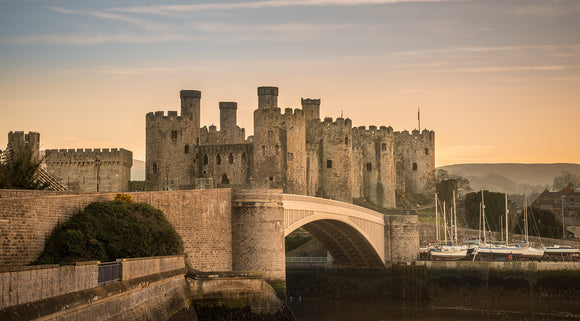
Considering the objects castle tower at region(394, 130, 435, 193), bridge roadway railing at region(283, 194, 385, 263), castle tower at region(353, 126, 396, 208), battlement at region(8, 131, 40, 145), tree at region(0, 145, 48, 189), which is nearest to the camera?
tree at region(0, 145, 48, 189)

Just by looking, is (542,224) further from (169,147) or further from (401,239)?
(169,147)

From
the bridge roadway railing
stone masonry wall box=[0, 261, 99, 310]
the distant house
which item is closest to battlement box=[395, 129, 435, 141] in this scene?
the distant house

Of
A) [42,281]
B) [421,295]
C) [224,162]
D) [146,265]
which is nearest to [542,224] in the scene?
[421,295]

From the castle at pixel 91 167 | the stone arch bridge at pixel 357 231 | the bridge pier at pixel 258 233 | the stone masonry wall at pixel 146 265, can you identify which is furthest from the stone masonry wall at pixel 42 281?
the castle at pixel 91 167

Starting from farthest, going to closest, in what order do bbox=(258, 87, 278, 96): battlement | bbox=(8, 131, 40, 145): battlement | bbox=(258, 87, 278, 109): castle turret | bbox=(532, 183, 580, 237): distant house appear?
1. bbox=(532, 183, 580, 237): distant house
2. bbox=(258, 87, 278, 96): battlement
3. bbox=(258, 87, 278, 109): castle turret
4. bbox=(8, 131, 40, 145): battlement

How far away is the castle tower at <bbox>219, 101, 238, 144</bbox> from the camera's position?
229 ft

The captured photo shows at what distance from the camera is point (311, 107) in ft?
232

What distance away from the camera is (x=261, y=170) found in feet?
201

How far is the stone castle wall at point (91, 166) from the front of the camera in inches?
2146

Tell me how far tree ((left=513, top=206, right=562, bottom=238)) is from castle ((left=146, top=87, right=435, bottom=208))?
8551mm

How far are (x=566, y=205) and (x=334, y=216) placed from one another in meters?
59.4

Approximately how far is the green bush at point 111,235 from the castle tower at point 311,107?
40723mm

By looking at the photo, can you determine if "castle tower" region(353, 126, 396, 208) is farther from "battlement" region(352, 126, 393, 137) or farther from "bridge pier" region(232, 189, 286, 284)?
"bridge pier" region(232, 189, 286, 284)

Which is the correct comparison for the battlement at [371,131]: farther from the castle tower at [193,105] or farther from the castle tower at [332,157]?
the castle tower at [193,105]
